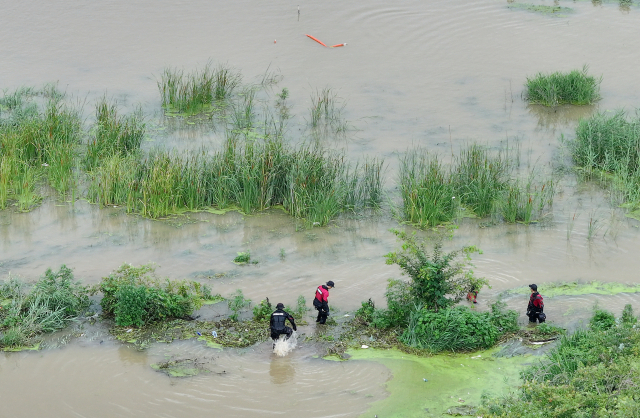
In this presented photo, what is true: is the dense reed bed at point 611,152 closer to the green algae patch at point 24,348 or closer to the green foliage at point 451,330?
the green foliage at point 451,330

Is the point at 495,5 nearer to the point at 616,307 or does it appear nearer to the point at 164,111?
the point at 164,111

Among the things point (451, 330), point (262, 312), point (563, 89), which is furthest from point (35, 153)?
point (563, 89)

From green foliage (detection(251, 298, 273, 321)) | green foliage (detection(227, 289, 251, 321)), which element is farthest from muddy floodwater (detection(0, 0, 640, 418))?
green foliage (detection(251, 298, 273, 321))

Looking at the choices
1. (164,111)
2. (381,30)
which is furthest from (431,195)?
(381,30)

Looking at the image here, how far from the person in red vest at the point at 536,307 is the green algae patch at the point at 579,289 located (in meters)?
1.01

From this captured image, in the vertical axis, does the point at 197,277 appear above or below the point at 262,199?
below

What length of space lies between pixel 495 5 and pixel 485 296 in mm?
15578

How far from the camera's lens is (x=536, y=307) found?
32.1ft

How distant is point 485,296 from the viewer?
35.6 ft

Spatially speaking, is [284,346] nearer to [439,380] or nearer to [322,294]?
[322,294]

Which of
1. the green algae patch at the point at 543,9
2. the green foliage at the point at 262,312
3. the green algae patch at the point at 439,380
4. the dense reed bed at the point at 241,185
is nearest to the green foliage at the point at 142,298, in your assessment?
the green foliage at the point at 262,312

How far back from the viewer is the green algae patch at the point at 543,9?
23406 mm

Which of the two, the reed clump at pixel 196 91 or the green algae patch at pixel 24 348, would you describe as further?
the reed clump at pixel 196 91

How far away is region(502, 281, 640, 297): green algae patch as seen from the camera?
10898mm
